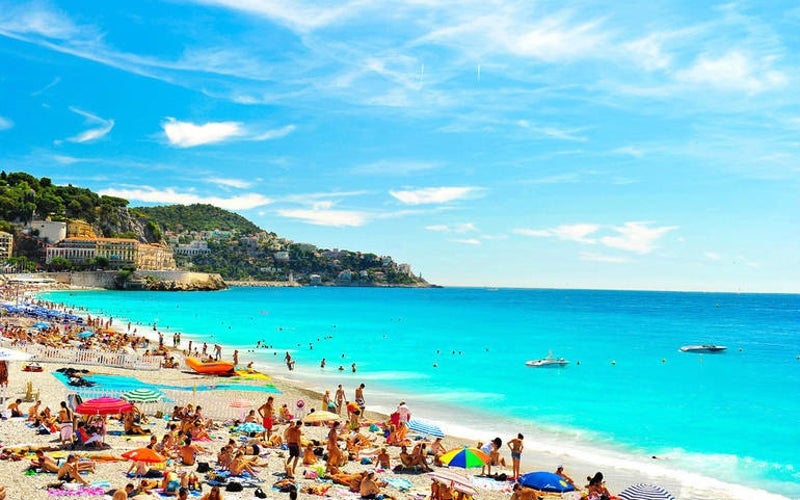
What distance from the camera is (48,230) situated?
133375mm

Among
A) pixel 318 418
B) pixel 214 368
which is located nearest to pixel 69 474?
pixel 318 418

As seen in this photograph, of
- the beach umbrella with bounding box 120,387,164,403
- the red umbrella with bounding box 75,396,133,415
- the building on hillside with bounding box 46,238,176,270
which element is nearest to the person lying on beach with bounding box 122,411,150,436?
the red umbrella with bounding box 75,396,133,415

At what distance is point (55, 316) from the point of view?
153 feet

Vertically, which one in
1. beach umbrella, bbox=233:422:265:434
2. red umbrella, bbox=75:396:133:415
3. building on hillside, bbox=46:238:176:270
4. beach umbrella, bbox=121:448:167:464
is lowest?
beach umbrella, bbox=233:422:265:434

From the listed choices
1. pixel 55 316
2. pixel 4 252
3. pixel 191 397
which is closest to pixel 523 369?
pixel 191 397

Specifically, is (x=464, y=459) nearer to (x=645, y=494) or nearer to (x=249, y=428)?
(x=645, y=494)

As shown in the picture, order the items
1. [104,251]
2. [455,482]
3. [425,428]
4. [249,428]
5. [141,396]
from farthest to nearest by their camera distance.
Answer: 1. [104,251]
2. [141,396]
3. [249,428]
4. [425,428]
5. [455,482]

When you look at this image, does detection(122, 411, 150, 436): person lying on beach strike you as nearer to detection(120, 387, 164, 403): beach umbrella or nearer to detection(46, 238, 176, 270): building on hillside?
detection(120, 387, 164, 403): beach umbrella

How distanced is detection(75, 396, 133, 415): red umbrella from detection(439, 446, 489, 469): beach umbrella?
7728mm

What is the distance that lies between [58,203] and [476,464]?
158 meters

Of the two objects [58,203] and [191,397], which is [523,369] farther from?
[58,203]

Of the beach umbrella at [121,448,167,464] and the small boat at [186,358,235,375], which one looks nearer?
the beach umbrella at [121,448,167,464]

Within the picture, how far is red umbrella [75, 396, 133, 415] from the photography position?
14099mm

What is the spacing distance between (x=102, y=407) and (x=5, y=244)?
13193 cm
